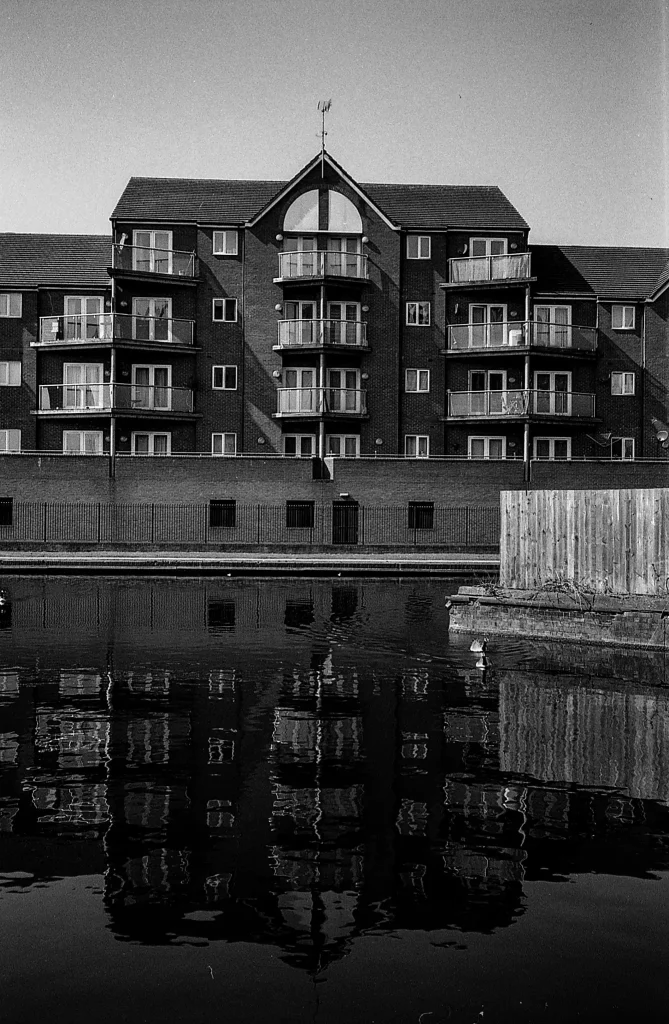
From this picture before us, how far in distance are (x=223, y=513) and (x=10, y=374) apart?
12.8 m

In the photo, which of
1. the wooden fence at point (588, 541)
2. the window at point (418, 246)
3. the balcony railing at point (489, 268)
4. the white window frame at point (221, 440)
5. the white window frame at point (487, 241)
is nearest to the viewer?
the wooden fence at point (588, 541)

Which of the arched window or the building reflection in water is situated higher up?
the arched window

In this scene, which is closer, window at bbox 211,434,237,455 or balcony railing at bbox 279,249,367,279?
balcony railing at bbox 279,249,367,279

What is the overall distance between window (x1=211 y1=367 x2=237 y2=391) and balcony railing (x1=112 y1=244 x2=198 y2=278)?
14.2 feet

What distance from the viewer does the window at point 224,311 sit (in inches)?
1821

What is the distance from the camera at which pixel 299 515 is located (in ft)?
138

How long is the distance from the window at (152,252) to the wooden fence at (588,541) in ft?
97.9

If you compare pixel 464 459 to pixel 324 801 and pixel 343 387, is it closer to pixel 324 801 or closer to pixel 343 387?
pixel 343 387

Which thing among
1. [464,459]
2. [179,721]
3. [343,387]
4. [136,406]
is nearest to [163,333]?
[136,406]

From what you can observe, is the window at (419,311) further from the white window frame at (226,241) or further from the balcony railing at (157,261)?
the balcony railing at (157,261)

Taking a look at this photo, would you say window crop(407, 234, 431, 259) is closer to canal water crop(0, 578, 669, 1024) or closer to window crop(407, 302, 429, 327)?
window crop(407, 302, 429, 327)

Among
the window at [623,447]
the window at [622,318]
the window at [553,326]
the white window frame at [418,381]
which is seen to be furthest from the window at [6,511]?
the window at [622,318]

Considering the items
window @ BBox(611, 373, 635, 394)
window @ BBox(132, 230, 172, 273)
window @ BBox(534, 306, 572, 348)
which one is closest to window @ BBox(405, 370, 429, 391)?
window @ BBox(534, 306, 572, 348)

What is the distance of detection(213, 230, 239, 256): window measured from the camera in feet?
152
